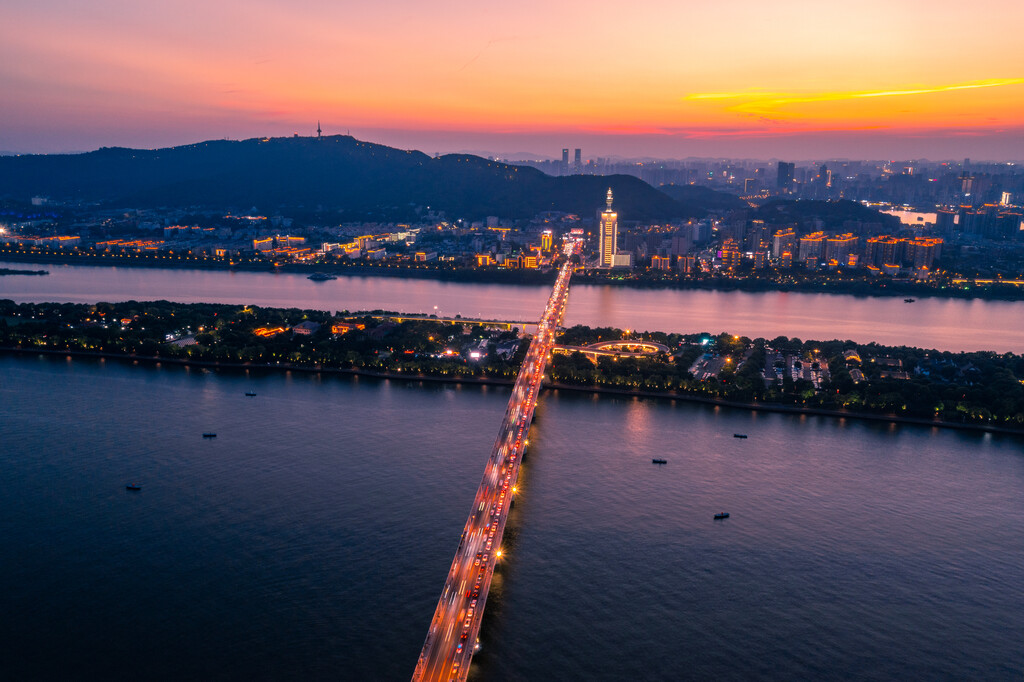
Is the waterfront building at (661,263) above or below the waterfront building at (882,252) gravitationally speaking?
below

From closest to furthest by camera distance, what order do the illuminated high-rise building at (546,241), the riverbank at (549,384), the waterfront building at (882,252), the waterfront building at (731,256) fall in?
the riverbank at (549,384), the waterfront building at (731,256), the waterfront building at (882,252), the illuminated high-rise building at (546,241)

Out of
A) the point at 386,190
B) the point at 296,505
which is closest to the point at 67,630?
the point at 296,505

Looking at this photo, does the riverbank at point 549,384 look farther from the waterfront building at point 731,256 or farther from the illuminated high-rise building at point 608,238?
the waterfront building at point 731,256

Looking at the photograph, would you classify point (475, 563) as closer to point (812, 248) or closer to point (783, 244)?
point (783, 244)

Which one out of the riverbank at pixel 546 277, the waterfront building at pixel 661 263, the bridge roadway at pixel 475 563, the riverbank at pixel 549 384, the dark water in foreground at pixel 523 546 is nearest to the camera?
the bridge roadway at pixel 475 563

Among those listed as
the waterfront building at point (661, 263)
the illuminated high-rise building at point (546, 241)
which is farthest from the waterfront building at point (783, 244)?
the illuminated high-rise building at point (546, 241)

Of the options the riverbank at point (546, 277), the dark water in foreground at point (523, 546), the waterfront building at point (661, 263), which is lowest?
the dark water in foreground at point (523, 546)
